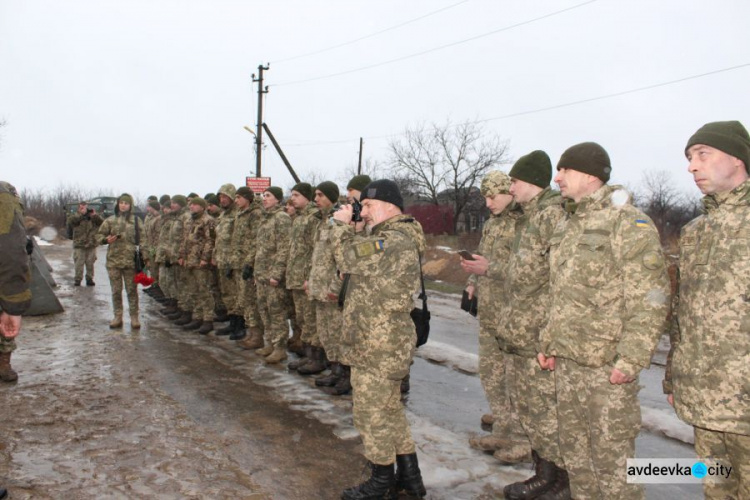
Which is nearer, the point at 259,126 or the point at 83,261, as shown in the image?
the point at 83,261

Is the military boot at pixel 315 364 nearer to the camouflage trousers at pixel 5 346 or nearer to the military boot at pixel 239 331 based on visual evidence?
the military boot at pixel 239 331

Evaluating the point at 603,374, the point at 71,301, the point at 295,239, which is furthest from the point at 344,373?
the point at 71,301

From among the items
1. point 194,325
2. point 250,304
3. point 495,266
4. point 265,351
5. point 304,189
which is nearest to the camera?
point 495,266

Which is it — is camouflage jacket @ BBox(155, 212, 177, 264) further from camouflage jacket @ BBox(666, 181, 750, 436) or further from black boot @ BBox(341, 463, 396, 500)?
camouflage jacket @ BBox(666, 181, 750, 436)

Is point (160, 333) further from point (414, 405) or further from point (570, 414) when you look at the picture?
point (570, 414)

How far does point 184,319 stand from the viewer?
9484 millimetres

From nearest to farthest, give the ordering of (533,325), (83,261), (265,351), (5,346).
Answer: (533,325) → (5,346) → (265,351) → (83,261)

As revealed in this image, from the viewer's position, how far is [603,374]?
117 inches

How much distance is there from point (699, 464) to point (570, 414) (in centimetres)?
64

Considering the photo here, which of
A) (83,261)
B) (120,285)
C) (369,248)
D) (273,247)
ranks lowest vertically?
(83,261)

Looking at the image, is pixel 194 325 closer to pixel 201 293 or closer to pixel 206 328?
pixel 206 328

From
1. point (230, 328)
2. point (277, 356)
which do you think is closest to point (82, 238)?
point (230, 328)

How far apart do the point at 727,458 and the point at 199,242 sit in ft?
25.2

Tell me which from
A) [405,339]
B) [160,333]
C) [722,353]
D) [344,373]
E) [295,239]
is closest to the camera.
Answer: [722,353]
